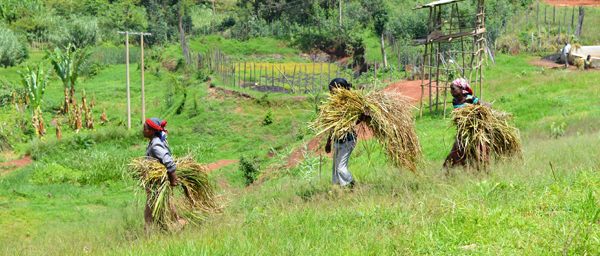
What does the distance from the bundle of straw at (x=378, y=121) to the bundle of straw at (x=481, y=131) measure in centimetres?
52

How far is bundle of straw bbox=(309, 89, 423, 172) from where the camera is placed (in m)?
5.19

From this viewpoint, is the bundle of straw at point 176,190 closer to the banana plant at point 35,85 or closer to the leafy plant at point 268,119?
the leafy plant at point 268,119

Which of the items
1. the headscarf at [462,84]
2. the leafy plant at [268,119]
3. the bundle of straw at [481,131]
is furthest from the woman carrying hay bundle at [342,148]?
the leafy plant at [268,119]

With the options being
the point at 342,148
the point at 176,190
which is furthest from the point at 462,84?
the point at 176,190

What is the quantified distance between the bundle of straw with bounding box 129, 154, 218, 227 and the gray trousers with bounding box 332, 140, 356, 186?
147 cm

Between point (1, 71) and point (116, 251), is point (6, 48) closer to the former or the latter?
point (1, 71)

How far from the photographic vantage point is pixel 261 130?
1861 cm

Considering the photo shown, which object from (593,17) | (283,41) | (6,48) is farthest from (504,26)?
(6,48)

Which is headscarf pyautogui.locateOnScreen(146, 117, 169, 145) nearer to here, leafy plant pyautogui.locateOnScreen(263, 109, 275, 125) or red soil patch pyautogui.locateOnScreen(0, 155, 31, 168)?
red soil patch pyautogui.locateOnScreen(0, 155, 31, 168)

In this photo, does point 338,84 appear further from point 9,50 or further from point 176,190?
point 9,50

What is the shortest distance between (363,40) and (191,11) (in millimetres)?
28475

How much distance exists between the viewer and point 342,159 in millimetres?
5441

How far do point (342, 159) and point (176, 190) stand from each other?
1948 mm

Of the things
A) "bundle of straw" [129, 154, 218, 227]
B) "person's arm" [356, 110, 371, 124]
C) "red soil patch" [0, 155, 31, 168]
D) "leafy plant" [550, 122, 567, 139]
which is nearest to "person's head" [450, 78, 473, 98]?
"person's arm" [356, 110, 371, 124]
